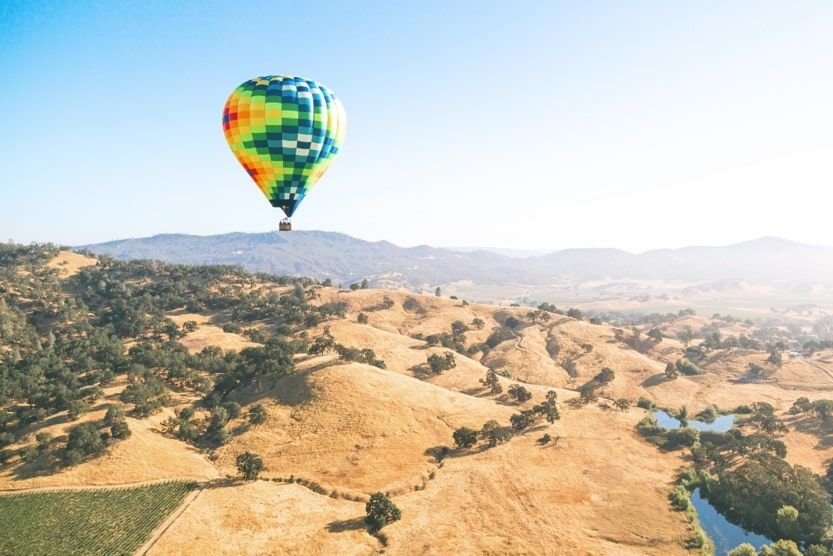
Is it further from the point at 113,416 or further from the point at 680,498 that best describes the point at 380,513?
the point at 113,416

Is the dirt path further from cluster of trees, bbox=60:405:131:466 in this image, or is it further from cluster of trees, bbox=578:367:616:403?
cluster of trees, bbox=60:405:131:466

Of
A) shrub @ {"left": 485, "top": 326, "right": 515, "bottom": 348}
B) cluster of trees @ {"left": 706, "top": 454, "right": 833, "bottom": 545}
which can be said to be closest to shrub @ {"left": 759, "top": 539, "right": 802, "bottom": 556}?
cluster of trees @ {"left": 706, "top": 454, "right": 833, "bottom": 545}

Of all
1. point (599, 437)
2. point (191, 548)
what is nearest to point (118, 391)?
point (191, 548)

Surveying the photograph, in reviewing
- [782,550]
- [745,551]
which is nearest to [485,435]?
[745,551]

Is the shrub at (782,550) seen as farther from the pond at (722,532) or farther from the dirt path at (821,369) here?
the dirt path at (821,369)

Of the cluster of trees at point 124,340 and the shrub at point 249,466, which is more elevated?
the cluster of trees at point 124,340

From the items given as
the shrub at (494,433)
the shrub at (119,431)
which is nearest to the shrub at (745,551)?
the shrub at (494,433)

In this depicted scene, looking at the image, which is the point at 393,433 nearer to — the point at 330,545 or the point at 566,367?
the point at 330,545

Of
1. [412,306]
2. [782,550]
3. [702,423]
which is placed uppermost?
[412,306]
